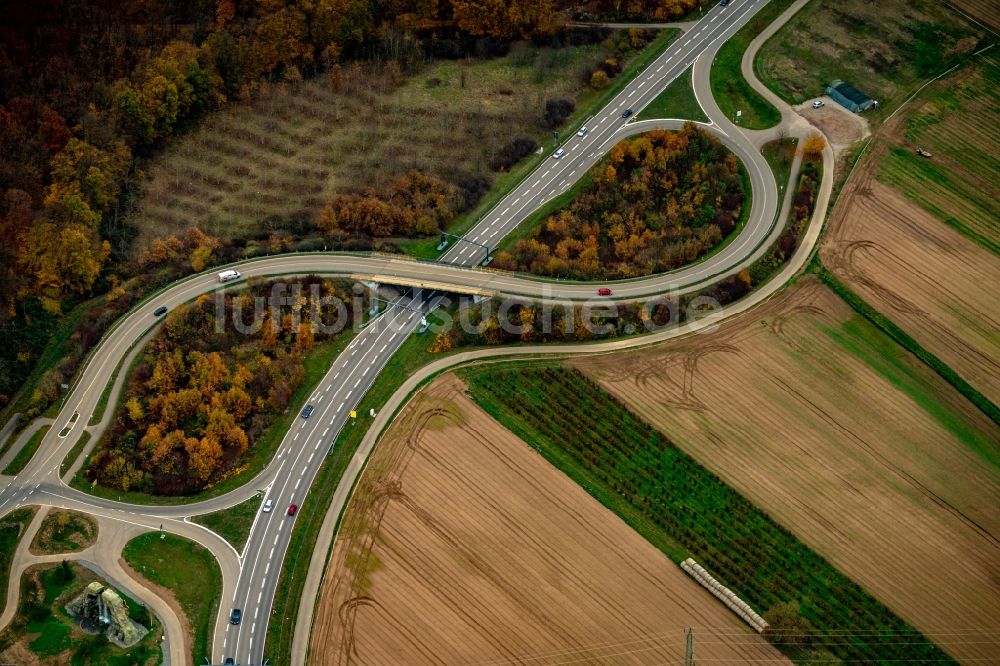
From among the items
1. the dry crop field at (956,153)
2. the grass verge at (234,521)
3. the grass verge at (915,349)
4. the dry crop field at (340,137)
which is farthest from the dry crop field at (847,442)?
the dry crop field at (340,137)

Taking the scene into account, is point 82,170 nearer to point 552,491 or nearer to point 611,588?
point 552,491

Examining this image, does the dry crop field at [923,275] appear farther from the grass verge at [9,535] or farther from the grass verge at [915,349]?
the grass verge at [9,535]

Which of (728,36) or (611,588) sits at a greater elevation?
(728,36)

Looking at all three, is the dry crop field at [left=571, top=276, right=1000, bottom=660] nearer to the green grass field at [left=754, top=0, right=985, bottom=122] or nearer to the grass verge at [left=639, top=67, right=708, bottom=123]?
the grass verge at [left=639, top=67, right=708, bottom=123]

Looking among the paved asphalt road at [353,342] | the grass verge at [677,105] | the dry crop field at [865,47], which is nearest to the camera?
the paved asphalt road at [353,342]

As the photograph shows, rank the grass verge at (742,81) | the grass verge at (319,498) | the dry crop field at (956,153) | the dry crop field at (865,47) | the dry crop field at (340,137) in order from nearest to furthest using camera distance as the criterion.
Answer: the grass verge at (319,498) → the dry crop field at (956,153) → the dry crop field at (340,137) → the grass verge at (742,81) → the dry crop field at (865,47)

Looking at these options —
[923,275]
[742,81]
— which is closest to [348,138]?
[742,81]

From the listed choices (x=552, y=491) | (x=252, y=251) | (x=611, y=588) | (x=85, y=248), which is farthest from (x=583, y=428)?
(x=85, y=248)
